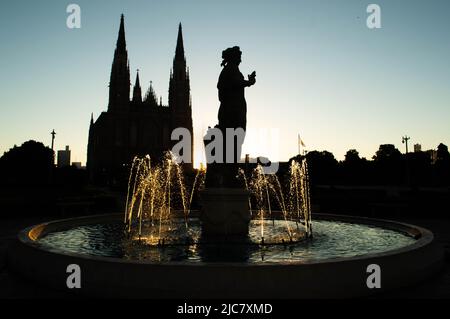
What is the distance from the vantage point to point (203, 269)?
523 centimetres

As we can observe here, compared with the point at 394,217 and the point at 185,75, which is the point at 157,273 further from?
the point at 185,75

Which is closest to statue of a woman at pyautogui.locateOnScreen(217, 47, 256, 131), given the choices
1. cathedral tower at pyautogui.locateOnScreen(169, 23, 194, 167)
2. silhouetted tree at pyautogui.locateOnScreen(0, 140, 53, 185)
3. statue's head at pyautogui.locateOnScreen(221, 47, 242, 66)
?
statue's head at pyautogui.locateOnScreen(221, 47, 242, 66)

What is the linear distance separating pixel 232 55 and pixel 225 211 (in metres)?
4.89

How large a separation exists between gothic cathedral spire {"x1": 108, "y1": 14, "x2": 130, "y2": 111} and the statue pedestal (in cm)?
8760

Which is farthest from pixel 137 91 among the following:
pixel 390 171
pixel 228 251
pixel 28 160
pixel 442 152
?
pixel 228 251

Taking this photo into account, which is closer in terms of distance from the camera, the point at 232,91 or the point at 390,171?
the point at 232,91

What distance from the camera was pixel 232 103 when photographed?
36.3ft

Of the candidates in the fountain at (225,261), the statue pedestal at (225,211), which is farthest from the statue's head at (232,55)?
the statue pedestal at (225,211)

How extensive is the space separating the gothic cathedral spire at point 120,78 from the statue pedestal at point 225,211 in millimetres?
87597

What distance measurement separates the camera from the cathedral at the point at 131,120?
3590 inches

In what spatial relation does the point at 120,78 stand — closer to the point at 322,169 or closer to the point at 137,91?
the point at 137,91

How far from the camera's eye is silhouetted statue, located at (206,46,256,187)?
10773mm
